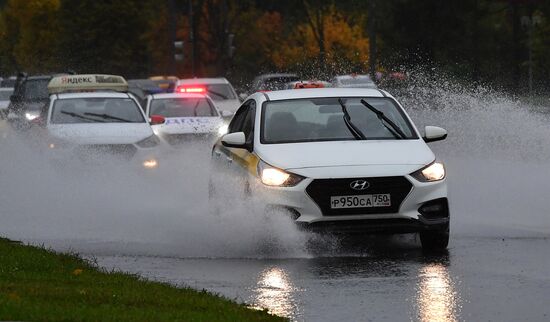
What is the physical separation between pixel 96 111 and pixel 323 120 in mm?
9694

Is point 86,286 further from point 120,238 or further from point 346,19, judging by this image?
point 346,19

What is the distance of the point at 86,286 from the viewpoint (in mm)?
9898

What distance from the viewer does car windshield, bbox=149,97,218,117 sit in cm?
2884

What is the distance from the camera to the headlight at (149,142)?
2212cm

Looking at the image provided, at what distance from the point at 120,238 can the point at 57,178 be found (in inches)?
216

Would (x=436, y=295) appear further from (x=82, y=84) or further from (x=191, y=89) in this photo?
(x=191, y=89)

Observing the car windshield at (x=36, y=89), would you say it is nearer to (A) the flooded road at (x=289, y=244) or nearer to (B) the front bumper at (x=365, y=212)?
(A) the flooded road at (x=289, y=244)

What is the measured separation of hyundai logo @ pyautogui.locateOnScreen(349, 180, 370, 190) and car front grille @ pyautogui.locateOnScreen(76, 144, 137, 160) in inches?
357

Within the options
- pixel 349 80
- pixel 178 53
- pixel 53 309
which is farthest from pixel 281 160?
pixel 178 53

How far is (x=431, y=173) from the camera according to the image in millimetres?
12875

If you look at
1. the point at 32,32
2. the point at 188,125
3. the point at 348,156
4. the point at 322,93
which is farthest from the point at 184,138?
the point at 32,32

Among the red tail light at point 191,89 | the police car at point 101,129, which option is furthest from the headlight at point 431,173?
the red tail light at point 191,89

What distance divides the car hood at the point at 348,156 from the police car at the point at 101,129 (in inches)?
312

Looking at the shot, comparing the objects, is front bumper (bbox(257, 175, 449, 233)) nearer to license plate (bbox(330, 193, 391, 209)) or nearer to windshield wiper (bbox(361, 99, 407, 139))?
license plate (bbox(330, 193, 391, 209))
